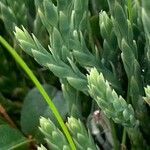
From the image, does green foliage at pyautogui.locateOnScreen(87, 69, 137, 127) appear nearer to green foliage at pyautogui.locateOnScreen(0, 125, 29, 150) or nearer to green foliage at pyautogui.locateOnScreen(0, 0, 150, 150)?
green foliage at pyautogui.locateOnScreen(0, 0, 150, 150)

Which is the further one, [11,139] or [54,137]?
[11,139]

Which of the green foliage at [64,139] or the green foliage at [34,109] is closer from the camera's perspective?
the green foliage at [64,139]

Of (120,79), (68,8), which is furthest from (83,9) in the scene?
(120,79)

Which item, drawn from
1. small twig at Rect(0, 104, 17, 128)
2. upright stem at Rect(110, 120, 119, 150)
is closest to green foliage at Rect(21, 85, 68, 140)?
small twig at Rect(0, 104, 17, 128)


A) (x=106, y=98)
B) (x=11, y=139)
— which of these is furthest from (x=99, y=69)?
(x=11, y=139)

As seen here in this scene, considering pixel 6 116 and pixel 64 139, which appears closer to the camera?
pixel 64 139

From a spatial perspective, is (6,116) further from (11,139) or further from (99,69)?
(99,69)

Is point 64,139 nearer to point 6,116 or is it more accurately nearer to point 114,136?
point 114,136

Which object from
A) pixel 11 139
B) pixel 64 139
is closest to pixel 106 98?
pixel 64 139

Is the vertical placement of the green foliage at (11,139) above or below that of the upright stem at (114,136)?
above

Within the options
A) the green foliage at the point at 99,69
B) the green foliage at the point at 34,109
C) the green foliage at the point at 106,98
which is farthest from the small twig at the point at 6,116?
the green foliage at the point at 106,98

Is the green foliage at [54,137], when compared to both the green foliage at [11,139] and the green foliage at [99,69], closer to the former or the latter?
the green foliage at [99,69]
